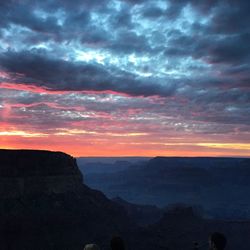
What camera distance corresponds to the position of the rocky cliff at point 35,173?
80.1 metres

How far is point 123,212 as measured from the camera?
99250 mm

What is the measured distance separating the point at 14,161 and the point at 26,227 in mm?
14208

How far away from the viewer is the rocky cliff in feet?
263

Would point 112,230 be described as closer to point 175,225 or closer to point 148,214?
point 175,225

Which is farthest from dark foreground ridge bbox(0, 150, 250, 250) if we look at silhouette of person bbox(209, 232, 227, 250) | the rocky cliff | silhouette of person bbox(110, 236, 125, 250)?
silhouette of person bbox(209, 232, 227, 250)

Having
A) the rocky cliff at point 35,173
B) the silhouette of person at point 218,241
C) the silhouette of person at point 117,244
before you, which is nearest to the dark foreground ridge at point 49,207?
the rocky cliff at point 35,173

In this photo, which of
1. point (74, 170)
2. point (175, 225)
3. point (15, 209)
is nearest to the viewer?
point (15, 209)

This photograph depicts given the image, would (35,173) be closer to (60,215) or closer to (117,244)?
(60,215)

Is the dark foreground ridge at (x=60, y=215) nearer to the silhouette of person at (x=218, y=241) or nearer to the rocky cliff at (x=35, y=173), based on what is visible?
the rocky cliff at (x=35, y=173)

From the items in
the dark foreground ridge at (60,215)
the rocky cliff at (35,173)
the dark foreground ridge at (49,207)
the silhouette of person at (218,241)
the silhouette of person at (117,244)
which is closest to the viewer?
the silhouette of person at (117,244)

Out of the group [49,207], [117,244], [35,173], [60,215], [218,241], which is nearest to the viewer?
[117,244]

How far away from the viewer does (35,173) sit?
85.1m

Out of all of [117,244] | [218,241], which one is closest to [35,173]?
[117,244]

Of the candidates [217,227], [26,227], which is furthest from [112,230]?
[217,227]
